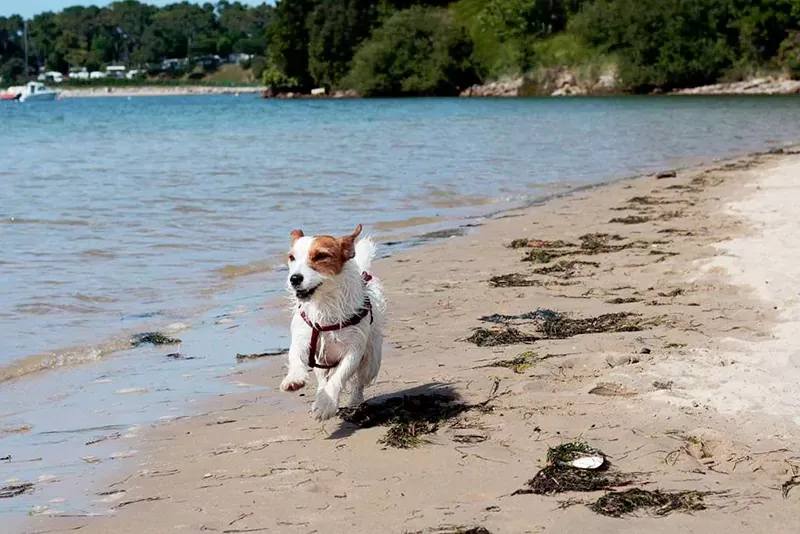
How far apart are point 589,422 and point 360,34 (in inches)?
4088

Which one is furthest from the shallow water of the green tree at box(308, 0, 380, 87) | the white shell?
the green tree at box(308, 0, 380, 87)

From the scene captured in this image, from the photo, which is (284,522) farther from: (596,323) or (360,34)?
(360,34)

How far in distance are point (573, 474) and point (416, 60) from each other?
92701mm

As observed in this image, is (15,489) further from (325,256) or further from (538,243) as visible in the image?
(538,243)

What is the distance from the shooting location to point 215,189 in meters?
17.9

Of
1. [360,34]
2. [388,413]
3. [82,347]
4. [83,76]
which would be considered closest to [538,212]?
[82,347]

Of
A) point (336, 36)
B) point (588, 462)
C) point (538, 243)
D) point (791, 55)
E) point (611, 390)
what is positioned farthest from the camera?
point (336, 36)

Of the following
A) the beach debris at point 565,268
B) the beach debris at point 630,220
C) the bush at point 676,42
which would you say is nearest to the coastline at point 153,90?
the bush at point 676,42

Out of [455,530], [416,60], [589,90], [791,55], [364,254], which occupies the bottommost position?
[589,90]

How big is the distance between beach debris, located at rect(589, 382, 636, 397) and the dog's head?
144 centimetres

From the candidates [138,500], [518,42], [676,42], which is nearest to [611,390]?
[138,500]

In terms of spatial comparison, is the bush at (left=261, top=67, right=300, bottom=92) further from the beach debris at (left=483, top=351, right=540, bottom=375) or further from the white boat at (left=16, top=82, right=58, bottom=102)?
the beach debris at (left=483, top=351, right=540, bottom=375)

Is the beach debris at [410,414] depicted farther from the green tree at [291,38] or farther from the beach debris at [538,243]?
the green tree at [291,38]

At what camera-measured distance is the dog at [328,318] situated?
4879mm
